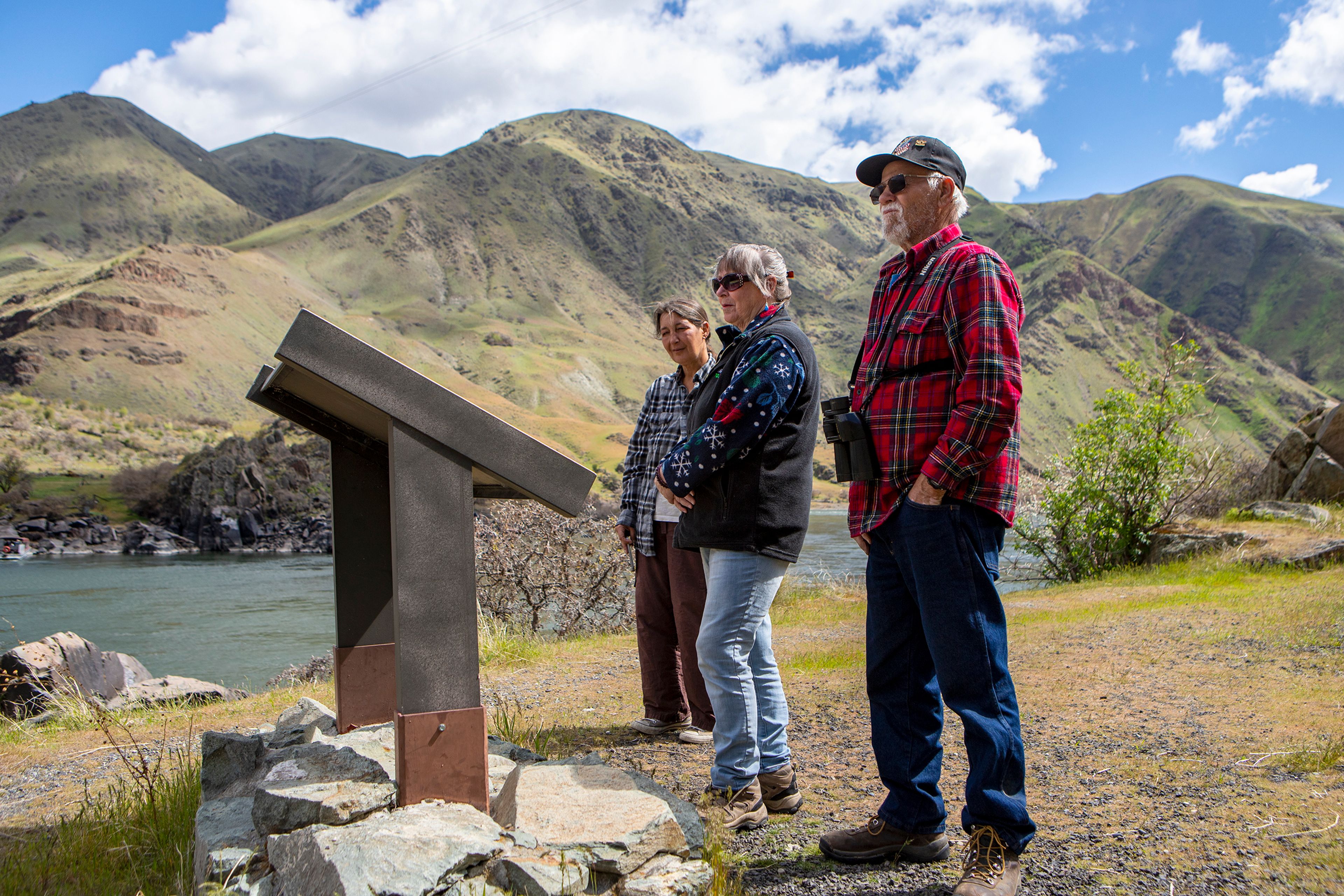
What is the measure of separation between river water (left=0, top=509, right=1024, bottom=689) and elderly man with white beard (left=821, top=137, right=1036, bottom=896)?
1074cm

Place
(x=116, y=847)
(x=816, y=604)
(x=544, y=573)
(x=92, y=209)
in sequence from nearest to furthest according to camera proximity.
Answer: (x=116, y=847), (x=544, y=573), (x=816, y=604), (x=92, y=209)

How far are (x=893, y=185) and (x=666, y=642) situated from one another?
276 centimetres

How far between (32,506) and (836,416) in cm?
5705

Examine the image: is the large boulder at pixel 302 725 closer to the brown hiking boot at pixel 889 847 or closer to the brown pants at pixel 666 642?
the brown pants at pixel 666 642

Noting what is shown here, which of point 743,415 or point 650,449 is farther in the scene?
point 650,449

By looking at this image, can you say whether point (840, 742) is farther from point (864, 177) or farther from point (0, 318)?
point (0, 318)

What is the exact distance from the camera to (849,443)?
2.75 metres

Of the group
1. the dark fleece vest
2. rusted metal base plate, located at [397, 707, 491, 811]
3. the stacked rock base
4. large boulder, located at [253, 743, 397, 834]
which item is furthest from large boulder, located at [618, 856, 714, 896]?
the dark fleece vest

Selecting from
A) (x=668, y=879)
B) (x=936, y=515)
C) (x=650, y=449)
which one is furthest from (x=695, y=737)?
(x=936, y=515)

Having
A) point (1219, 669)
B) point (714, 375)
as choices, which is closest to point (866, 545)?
point (714, 375)

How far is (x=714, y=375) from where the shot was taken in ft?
10.7

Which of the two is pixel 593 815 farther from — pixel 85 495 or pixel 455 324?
pixel 455 324

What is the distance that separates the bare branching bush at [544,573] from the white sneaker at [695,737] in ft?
20.5

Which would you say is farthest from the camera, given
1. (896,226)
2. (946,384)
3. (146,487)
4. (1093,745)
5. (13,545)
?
(146,487)
